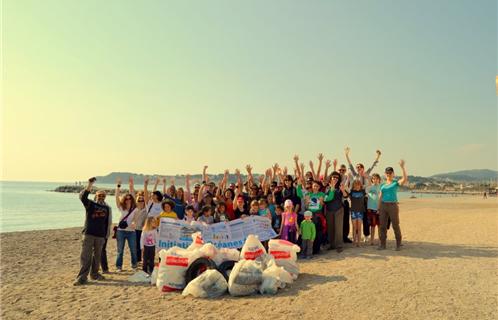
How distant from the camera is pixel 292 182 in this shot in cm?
966

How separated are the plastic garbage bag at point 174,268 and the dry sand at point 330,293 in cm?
23

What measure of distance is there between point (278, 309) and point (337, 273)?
7.15 ft

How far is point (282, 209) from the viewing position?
30.7 ft

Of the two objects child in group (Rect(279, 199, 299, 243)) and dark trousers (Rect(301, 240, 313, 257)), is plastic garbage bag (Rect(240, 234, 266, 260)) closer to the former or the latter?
child in group (Rect(279, 199, 299, 243))

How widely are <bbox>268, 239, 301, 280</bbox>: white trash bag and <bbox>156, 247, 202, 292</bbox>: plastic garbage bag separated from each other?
4.91 ft

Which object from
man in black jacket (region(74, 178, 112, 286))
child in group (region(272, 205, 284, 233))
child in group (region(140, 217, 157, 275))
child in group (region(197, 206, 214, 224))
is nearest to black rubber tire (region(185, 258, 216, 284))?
child in group (region(140, 217, 157, 275))

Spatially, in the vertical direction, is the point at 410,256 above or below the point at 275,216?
below

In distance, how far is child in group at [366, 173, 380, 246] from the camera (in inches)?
389

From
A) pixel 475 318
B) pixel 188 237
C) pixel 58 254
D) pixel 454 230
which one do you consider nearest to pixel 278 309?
pixel 475 318

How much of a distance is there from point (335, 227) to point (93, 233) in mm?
5636

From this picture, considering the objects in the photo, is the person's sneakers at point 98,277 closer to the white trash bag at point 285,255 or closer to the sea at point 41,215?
the white trash bag at point 285,255

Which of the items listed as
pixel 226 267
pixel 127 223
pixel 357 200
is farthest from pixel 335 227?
pixel 127 223

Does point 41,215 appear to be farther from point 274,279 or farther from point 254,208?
point 274,279

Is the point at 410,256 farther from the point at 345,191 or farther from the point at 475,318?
the point at 475,318
